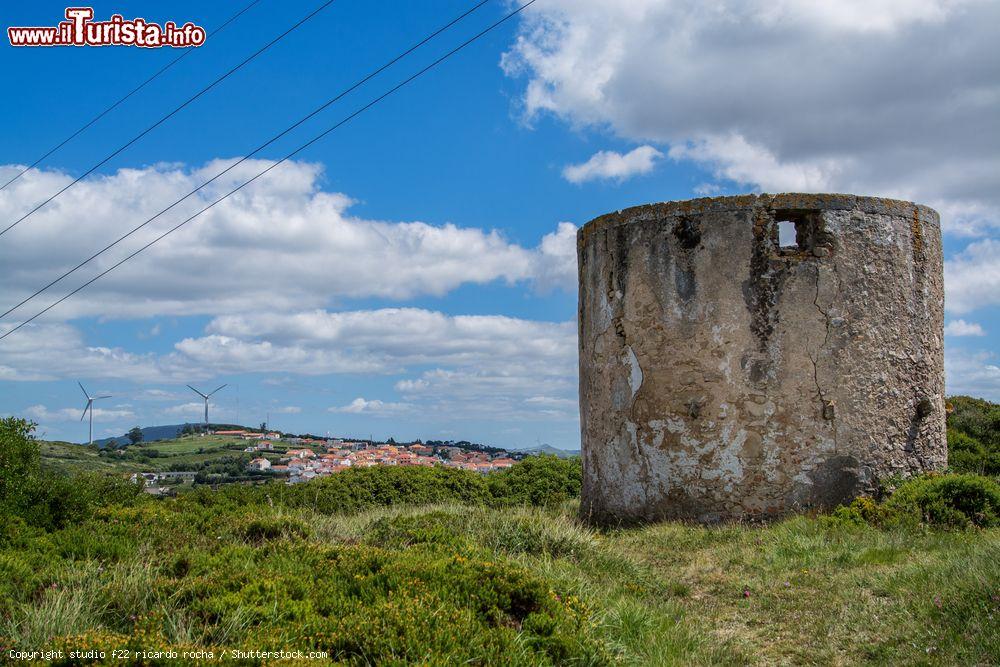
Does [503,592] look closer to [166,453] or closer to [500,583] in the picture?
[500,583]

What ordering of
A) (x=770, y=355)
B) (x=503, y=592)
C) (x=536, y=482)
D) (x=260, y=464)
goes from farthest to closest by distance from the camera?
(x=260, y=464) → (x=536, y=482) → (x=770, y=355) → (x=503, y=592)

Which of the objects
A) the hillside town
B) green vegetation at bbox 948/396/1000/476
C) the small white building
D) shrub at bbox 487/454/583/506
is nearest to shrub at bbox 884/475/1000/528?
green vegetation at bbox 948/396/1000/476

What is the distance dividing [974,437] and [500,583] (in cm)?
1368

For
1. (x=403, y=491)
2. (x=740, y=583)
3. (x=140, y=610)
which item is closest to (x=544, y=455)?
(x=403, y=491)

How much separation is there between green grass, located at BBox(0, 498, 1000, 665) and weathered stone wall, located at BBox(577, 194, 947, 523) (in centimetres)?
118

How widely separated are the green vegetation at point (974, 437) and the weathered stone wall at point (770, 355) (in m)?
2.85

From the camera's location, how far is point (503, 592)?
6418 millimetres

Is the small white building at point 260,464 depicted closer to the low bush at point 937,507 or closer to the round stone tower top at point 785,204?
the round stone tower top at point 785,204

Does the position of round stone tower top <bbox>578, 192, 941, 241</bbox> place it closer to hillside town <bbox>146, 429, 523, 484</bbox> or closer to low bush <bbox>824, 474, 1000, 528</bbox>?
low bush <bbox>824, 474, 1000, 528</bbox>

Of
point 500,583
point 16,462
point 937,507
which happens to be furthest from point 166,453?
point 500,583

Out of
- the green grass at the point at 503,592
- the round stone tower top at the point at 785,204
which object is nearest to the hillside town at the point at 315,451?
the round stone tower top at the point at 785,204

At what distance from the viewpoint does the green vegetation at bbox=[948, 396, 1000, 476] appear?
47.2 feet

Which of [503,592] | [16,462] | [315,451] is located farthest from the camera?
[315,451]

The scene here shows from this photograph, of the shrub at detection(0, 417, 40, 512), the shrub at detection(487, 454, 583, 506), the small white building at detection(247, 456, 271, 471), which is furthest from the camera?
the small white building at detection(247, 456, 271, 471)
